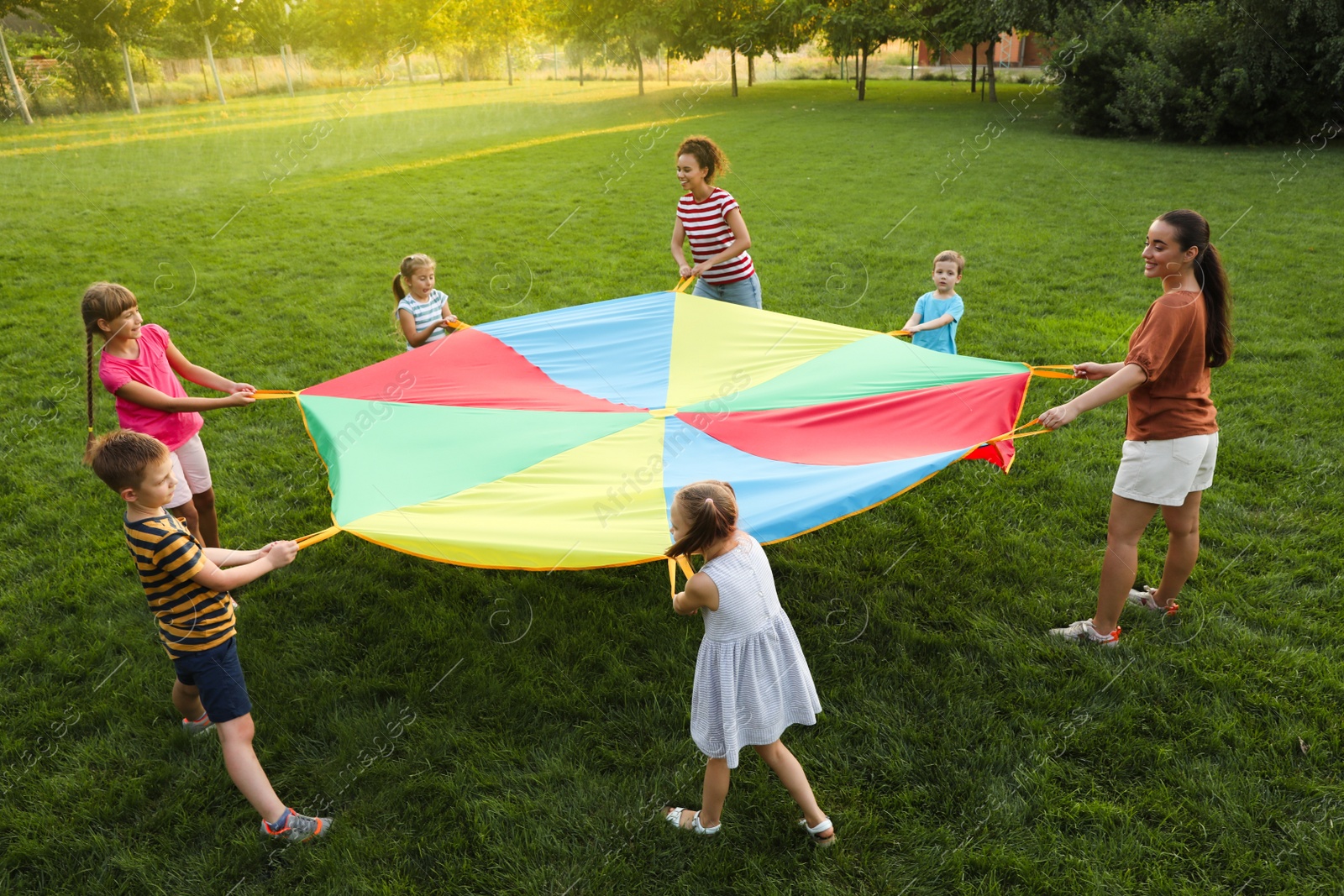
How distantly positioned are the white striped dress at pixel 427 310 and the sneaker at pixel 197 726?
218cm

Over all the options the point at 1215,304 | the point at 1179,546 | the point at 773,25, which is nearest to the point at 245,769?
the point at 1179,546

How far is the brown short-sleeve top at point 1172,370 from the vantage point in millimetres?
2877

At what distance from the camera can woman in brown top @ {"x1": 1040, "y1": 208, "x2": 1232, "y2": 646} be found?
9.45 feet

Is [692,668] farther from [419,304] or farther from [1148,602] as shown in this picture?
[419,304]

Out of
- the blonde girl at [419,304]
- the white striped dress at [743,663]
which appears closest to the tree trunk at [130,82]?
the blonde girl at [419,304]

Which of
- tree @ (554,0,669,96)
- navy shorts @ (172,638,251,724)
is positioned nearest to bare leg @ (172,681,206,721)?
navy shorts @ (172,638,251,724)

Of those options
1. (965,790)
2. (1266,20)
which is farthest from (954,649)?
(1266,20)

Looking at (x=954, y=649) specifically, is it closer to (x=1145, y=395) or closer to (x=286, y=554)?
(x=1145, y=395)

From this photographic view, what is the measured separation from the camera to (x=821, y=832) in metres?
2.60

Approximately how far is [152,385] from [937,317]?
3.65 meters

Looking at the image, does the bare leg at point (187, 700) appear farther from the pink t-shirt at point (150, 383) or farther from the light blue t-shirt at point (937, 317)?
the light blue t-shirt at point (937, 317)

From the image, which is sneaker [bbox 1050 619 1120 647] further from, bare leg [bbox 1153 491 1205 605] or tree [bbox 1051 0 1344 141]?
tree [bbox 1051 0 1344 141]

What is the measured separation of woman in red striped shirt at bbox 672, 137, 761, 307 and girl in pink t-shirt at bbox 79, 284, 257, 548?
256 cm

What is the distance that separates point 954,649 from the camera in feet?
11.2
